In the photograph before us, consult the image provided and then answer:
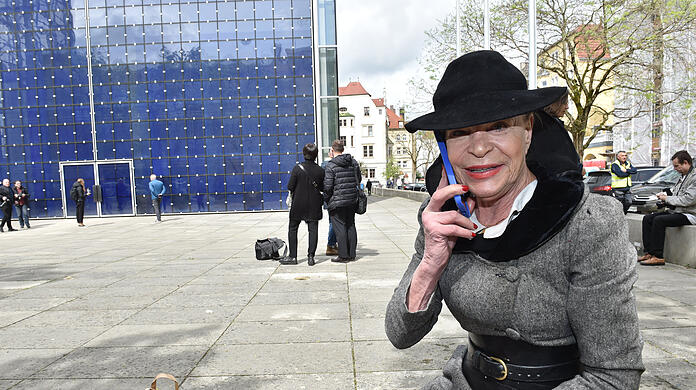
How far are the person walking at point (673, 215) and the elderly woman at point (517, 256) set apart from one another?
272 inches

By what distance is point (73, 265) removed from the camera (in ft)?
29.6

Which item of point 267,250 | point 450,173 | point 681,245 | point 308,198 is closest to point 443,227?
point 450,173

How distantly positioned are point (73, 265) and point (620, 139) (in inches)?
1734

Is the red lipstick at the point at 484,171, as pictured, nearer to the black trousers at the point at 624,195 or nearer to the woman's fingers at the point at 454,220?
the woman's fingers at the point at 454,220

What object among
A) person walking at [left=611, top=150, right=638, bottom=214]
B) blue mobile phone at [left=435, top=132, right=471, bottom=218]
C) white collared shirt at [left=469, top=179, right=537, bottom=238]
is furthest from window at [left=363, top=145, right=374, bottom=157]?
white collared shirt at [left=469, top=179, right=537, bottom=238]

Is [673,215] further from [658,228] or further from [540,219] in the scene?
→ [540,219]

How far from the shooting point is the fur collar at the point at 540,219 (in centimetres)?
134

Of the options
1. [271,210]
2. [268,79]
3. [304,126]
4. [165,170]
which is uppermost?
[268,79]

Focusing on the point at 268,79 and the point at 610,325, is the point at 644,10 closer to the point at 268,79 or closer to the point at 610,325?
the point at 268,79

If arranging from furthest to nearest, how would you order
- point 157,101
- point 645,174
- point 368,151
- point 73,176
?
point 368,151, point 73,176, point 157,101, point 645,174

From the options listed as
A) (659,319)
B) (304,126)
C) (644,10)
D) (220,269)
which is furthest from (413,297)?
(304,126)

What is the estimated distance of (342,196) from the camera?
8.24 meters

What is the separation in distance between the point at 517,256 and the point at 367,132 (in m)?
84.9

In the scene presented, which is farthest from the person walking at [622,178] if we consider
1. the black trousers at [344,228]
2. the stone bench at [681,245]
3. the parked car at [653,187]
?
the black trousers at [344,228]
